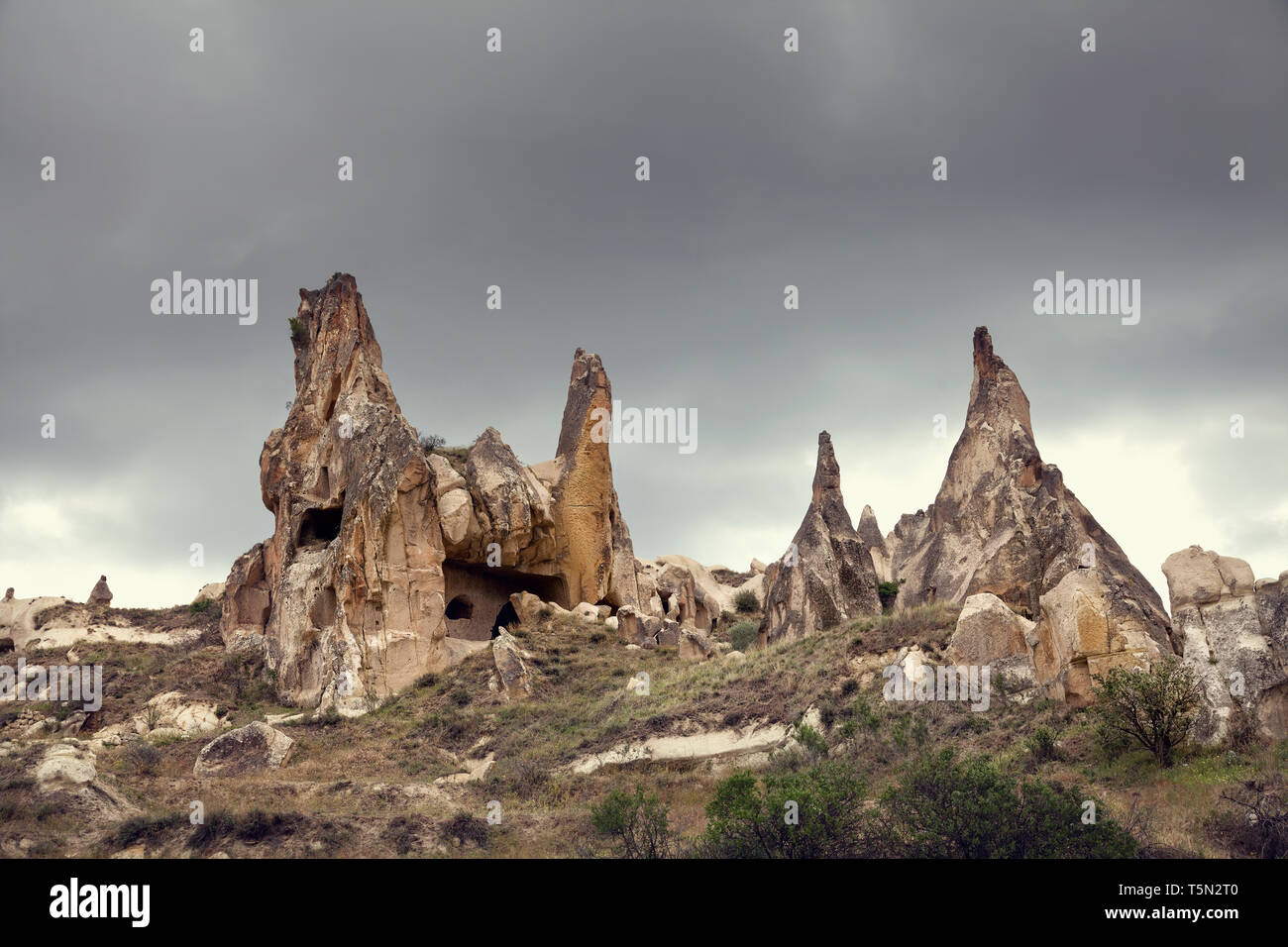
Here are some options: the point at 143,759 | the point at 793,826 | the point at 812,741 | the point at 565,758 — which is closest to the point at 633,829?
the point at 793,826

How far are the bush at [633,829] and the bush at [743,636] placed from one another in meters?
28.9

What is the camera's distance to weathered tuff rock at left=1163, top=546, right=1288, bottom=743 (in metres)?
15.3

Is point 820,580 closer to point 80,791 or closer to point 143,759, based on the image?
point 143,759

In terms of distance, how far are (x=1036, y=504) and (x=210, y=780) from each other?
73.9 feet

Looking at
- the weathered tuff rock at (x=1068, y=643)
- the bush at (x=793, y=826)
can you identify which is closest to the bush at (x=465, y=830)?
the bush at (x=793, y=826)

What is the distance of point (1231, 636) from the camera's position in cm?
1588

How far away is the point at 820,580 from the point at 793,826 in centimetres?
1796

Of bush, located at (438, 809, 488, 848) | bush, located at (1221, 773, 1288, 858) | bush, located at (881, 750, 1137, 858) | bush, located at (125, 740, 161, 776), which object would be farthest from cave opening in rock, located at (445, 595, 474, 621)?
bush, located at (1221, 773, 1288, 858)

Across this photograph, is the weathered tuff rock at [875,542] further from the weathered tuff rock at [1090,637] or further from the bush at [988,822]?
the bush at [988,822]

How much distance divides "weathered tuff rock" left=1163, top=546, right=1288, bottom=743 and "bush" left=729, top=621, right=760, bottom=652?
28.5 meters

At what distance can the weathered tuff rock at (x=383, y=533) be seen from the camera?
3269 cm
